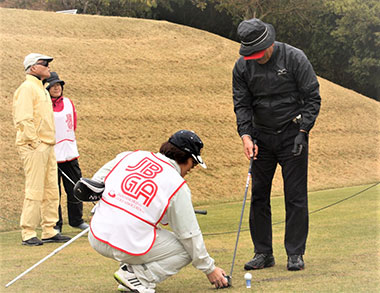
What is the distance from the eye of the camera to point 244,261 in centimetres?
612

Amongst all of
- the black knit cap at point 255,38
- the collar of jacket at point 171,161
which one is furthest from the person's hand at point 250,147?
the collar of jacket at point 171,161

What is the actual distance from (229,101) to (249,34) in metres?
18.0

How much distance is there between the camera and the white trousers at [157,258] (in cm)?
457

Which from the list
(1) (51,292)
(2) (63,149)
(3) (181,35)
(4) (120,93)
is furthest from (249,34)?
(3) (181,35)

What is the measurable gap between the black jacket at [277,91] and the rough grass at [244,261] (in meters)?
1.28

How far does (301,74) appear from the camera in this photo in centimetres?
543

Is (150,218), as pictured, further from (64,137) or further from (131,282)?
(64,137)

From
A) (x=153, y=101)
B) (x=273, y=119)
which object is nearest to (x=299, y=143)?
(x=273, y=119)

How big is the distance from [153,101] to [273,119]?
16.8 meters

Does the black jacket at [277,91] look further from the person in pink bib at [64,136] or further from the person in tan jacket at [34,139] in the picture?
the person in pink bib at [64,136]

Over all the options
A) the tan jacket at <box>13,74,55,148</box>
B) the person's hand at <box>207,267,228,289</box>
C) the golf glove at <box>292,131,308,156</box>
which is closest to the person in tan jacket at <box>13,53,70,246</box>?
the tan jacket at <box>13,74,55,148</box>

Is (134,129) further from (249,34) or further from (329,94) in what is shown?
(249,34)

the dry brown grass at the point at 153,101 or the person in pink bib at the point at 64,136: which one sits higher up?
the person in pink bib at the point at 64,136

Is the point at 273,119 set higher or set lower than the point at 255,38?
lower
